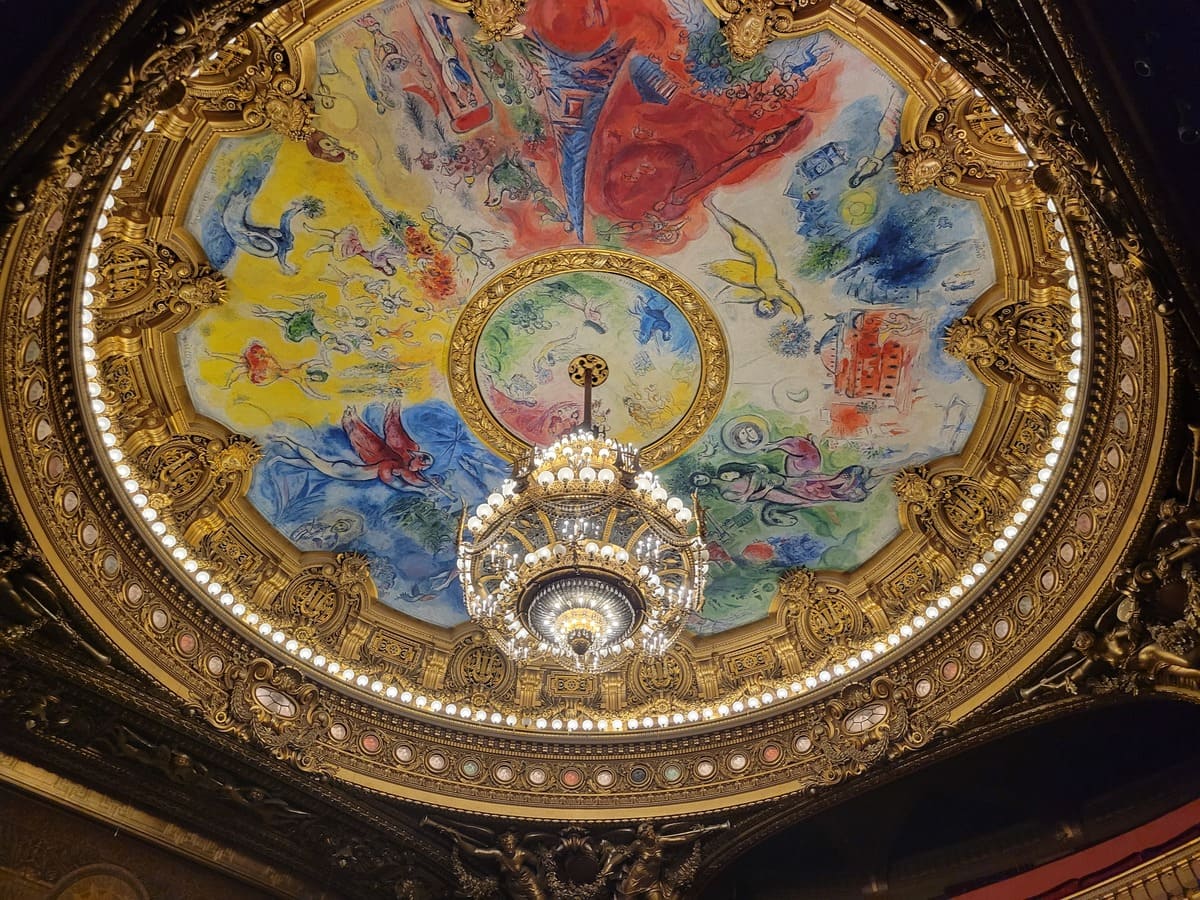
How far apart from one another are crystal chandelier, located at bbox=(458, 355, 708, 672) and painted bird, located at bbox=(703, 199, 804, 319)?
295cm

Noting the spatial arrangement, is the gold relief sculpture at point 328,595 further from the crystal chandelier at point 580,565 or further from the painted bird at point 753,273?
the painted bird at point 753,273

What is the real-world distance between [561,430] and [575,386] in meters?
0.77

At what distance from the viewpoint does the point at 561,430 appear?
14.4m

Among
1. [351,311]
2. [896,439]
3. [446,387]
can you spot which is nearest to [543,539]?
[446,387]

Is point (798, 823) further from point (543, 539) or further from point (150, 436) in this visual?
point (150, 436)

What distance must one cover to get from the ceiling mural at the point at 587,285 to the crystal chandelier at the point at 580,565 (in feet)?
8.93

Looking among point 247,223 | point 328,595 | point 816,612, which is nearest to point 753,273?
point 816,612

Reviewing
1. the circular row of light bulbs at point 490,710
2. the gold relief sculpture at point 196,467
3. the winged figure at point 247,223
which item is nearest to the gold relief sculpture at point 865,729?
the circular row of light bulbs at point 490,710

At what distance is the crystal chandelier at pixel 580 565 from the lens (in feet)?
33.9

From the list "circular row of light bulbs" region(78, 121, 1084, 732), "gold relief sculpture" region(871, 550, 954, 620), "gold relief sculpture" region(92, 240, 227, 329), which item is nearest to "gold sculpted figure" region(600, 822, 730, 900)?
"circular row of light bulbs" region(78, 121, 1084, 732)

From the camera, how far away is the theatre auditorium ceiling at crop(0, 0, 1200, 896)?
10.5 metres

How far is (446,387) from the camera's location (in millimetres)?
13758

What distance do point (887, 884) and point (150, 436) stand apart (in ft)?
38.1

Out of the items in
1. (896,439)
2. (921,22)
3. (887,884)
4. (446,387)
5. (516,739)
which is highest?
(446,387)
